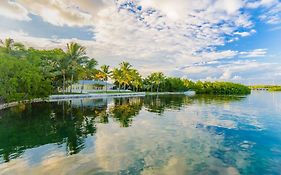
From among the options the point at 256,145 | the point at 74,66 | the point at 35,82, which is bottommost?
the point at 256,145

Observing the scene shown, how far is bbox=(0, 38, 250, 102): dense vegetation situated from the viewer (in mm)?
24998

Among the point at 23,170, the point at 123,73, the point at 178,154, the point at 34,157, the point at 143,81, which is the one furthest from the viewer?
the point at 143,81

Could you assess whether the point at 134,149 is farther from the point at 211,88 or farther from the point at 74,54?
the point at 211,88

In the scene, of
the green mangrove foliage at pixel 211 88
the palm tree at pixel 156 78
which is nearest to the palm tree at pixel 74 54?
the palm tree at pixel 156 78

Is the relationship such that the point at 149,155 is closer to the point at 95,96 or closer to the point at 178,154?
the point at 178,154

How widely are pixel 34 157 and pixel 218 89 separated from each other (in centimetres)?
11040

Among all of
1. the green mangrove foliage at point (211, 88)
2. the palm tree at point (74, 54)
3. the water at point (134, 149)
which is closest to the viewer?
the water at point (134, 149)

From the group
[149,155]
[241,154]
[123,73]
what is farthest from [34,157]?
[123,73]

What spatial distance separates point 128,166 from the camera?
30.6 feet

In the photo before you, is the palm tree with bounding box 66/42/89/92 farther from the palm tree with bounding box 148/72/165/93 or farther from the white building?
the palm tree with bounding box 148/72/165/93

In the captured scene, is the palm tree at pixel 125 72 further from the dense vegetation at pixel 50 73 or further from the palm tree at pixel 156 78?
the palm tree at pixel 156 78

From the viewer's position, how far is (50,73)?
41.5 metres

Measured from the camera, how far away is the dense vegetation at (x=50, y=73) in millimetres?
24998

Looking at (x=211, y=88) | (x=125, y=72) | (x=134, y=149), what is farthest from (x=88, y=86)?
(x=211, y=88)
